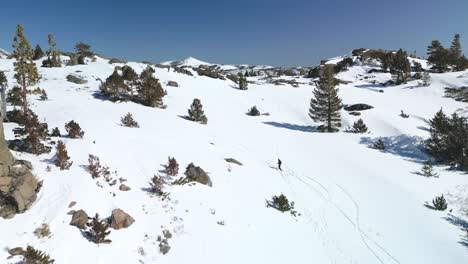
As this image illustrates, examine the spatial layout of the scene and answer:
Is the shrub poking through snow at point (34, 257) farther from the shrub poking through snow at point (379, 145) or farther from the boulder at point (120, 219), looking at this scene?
the shrub poking through snow at point (379, 145)

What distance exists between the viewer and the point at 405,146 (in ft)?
106

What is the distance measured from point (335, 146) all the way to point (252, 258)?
21875 mm

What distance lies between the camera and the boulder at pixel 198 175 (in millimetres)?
17391

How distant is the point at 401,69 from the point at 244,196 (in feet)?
212

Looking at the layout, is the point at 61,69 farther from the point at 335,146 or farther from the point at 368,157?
the point at 368,157

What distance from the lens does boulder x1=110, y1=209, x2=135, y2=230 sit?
39.9 feet

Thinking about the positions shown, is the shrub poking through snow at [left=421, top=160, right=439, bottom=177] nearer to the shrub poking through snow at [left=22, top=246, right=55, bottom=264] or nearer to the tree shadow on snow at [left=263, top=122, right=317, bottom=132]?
the tree shadow on snow at [left=263, top=122, right=317, bottom=132]

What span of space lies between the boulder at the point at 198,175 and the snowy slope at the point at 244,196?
0.48 metres

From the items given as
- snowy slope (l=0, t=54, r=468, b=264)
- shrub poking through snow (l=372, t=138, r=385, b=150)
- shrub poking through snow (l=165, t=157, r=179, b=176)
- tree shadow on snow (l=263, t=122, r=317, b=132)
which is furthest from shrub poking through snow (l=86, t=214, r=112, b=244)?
tree shadow on snow (l=263, t=122, r=317, b=132)

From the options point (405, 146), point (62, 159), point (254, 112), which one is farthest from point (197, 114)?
point (405, 146)

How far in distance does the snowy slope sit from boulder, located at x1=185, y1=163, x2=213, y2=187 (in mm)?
485

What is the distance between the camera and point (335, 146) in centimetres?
3219

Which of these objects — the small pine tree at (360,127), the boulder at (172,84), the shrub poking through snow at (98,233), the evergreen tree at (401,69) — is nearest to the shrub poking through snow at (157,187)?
the shrub poking through snow at (98,233)

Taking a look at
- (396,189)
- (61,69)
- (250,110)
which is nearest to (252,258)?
(396,189)
